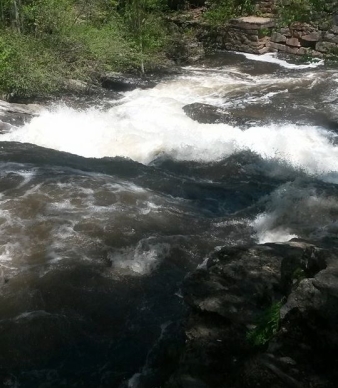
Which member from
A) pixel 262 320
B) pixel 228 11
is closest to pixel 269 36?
pixel 228 11

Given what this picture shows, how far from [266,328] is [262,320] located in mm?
154

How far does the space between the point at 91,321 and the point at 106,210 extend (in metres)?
2.29

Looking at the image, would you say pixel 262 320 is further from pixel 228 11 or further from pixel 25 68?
pixel 228 11

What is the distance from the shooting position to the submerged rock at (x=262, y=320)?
3271mm

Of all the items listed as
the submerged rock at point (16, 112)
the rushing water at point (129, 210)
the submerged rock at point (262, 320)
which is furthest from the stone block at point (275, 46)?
the submerged rock at point (262, 320)

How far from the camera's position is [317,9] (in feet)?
22.1

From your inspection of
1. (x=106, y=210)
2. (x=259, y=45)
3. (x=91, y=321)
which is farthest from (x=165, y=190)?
(x=259, y=45)

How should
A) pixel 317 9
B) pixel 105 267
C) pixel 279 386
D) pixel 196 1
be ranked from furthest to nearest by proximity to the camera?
pixel 196 1, pixel 317 9, pixel 105 267, pixel 279 386

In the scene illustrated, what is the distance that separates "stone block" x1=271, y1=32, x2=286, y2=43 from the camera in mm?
18281

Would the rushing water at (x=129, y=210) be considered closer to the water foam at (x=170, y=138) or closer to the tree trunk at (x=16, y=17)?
the water foam at (x=170, y=138)

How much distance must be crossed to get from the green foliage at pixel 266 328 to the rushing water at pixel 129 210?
157 cm

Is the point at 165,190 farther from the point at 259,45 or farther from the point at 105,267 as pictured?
the point at 259,45

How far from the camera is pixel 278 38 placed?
725 inches

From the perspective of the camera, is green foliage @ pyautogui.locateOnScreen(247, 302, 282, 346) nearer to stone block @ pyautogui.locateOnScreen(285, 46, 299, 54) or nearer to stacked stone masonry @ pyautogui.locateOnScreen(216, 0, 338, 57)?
stacked stone masonry @ pyautogui.locateOnScreen(216, 0, 338, 57)
